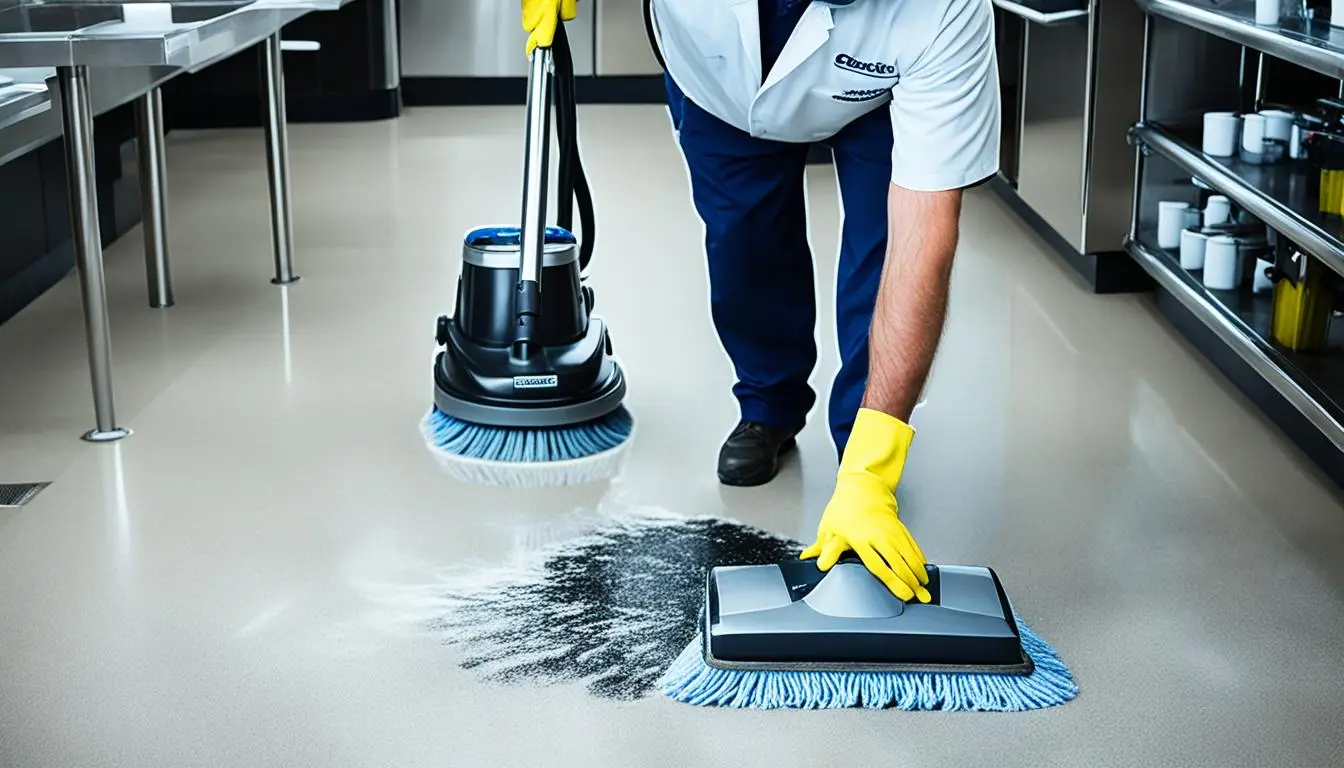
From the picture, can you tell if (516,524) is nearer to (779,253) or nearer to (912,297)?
(779,253)

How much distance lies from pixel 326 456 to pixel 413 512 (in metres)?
0.32

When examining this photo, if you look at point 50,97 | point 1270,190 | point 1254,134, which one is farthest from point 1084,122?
point 50,97

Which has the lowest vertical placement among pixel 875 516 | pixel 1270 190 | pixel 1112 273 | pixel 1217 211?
pixel 1112 273

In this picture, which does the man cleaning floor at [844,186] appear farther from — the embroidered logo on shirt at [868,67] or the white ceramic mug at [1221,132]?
the white ceramic mug at [1221,132]

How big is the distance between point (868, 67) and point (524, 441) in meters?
0.98

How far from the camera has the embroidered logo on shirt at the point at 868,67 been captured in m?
1.98

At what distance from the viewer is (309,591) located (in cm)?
219

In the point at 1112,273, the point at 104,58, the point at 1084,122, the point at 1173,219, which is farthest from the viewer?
the point at 1112,273

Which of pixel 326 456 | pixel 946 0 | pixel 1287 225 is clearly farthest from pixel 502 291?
pixel 1287 225

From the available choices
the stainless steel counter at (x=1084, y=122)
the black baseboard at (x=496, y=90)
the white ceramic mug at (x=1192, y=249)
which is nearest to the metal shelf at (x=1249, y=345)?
the white ceramic mug at (x=1192, y=249)

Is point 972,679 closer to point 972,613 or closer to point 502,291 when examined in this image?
point 972,613

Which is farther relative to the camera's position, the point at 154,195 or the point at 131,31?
the point at 154,195

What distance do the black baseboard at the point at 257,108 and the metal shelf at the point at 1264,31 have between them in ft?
11.7

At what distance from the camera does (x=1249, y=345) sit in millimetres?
2758
